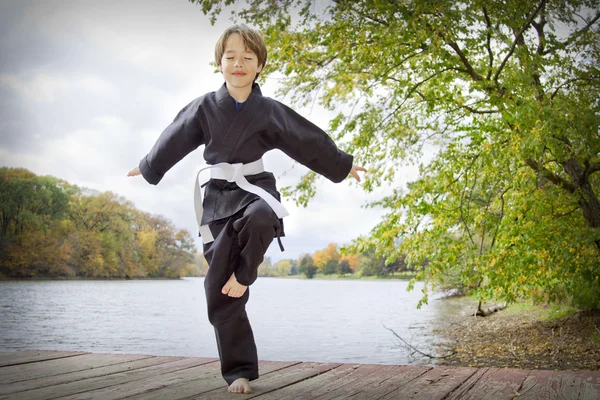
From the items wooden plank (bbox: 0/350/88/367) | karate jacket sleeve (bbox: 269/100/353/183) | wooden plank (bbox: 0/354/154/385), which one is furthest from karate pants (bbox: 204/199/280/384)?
wooden plank (bbox: 0/350/88/367)

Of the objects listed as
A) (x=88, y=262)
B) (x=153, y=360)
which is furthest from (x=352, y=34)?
(x=88, y=262)

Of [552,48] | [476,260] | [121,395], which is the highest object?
[552,48]

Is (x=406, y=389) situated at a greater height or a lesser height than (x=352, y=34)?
lesser

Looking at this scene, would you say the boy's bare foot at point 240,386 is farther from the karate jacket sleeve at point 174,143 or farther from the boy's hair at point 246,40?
the boy's hair at point 246,40

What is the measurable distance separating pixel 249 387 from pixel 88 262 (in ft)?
96.1

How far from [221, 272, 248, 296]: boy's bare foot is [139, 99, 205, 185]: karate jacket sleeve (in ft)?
2.19

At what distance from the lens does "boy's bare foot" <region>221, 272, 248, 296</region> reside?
6.97 ft

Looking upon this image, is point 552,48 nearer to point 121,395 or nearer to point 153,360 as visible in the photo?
point 153,360

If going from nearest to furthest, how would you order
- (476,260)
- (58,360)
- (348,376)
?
(348,376) < (58,360) < (476,260)

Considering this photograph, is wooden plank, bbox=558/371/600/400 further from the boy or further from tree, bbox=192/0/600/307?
tree, bbox=192/0/600/307

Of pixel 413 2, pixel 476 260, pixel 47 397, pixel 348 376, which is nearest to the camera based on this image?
pixel 47 397

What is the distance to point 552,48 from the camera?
5.27m

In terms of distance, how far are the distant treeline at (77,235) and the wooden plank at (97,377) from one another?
2345 cm

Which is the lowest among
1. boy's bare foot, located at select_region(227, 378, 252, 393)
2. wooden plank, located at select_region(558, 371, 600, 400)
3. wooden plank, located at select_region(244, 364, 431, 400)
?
wooden plank, located at select_region(558, 371, 600, 400)
